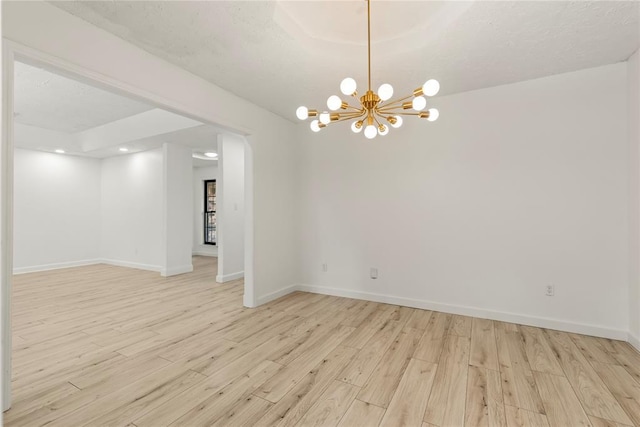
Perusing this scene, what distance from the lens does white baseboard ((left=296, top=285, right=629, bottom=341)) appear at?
9.96 ft

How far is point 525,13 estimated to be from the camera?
2.28m

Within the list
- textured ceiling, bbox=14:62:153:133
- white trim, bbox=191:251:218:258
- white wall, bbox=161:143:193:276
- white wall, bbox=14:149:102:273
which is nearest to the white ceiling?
textured ceiling, bbox=14:62:153:133

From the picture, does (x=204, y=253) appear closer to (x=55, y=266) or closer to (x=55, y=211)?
(x=55, y=266)

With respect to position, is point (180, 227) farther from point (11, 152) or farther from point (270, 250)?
point (11, 152)

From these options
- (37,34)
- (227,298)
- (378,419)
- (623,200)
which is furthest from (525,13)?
(227,298)

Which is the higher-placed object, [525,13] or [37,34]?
[525,13]

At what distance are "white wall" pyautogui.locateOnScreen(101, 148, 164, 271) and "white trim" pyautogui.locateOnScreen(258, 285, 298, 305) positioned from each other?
9.30 ft

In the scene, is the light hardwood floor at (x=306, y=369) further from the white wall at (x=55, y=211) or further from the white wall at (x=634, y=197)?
the white wall at (x=55, y=211)

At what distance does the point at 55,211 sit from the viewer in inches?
256

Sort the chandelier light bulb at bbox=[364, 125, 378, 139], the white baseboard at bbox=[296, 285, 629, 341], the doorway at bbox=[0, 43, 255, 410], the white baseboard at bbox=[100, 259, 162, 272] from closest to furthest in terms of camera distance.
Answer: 1. the doorway at bbox=[0, 43, 255, 410]
2. the chandelier light bulb at bbox=[364, 125, 378, 139]
3. the white baseboard at bbox=[296, 285, 629, 341]
4. the white baseboard at bbox=[100, 259, 162, 272]

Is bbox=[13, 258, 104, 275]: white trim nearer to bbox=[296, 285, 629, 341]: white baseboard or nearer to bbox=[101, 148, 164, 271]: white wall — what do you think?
bbox=[101, 148, 164, 271]: white wall

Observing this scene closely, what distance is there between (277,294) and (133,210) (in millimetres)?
4386

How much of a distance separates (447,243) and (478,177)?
850 mm

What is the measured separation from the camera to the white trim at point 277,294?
409 centimetres
